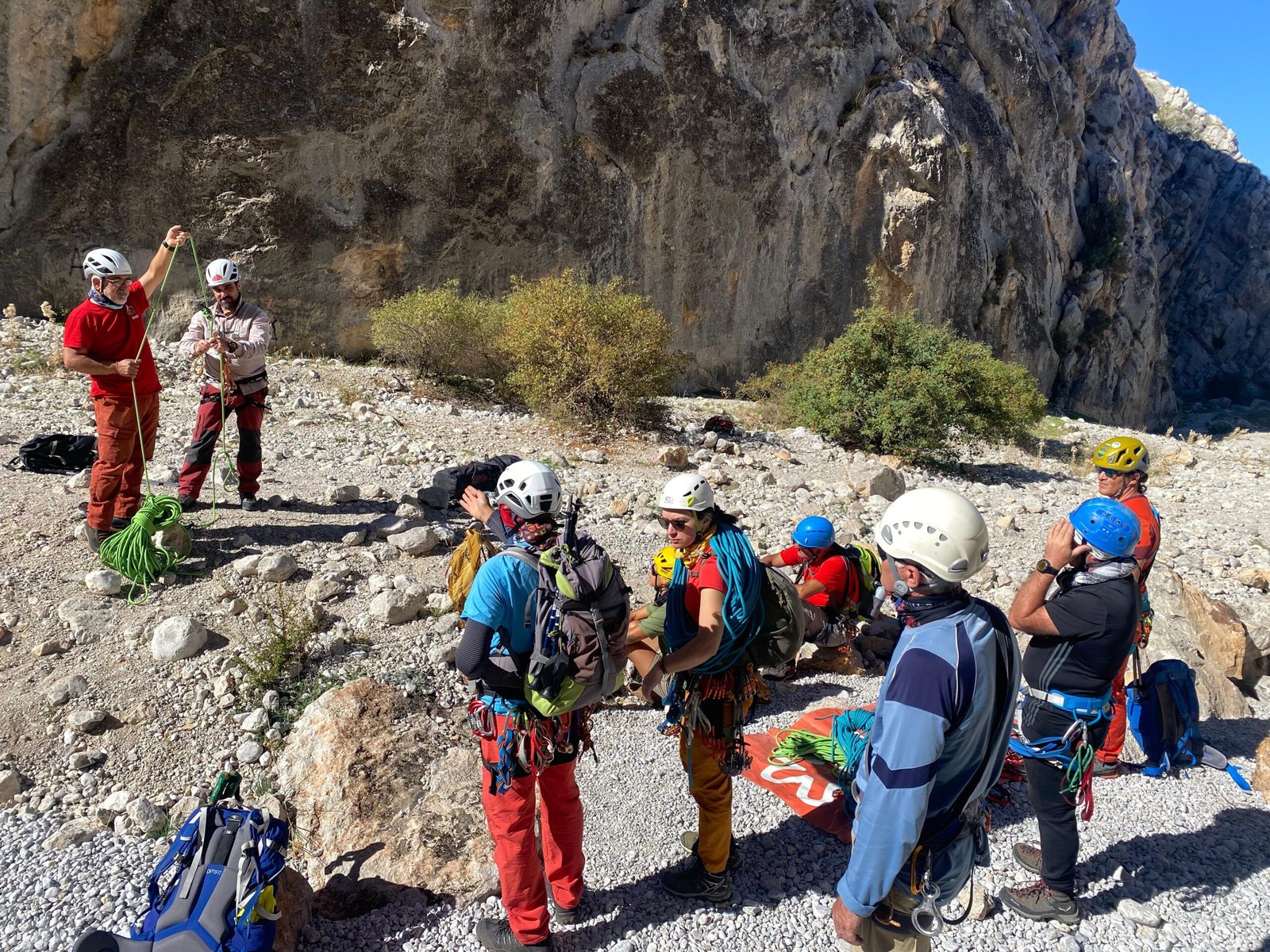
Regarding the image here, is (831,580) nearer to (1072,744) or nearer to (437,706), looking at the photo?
(1072,744)

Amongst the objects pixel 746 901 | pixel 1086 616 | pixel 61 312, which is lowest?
pixel 746 901

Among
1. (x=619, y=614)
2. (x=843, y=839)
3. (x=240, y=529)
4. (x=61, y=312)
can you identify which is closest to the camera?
(x=619, y=614)

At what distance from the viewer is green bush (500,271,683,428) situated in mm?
9625

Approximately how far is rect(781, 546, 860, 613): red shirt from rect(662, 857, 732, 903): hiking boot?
1840mm

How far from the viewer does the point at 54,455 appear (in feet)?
18.7

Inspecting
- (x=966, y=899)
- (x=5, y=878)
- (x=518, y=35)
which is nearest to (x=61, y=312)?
(x=518, y=35)

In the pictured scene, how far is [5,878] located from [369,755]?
1.29 m

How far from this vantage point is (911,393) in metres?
10.2

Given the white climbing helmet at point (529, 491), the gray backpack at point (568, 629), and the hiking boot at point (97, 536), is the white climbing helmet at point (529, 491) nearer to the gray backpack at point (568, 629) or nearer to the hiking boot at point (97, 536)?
the gray backpack at point (568, 629)

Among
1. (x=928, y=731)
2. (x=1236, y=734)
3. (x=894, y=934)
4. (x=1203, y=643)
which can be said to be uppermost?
(x=928, y=731)

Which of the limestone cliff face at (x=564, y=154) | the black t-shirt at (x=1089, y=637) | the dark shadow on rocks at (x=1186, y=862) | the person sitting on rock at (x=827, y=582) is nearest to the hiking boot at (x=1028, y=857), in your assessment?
the dark shadow on rocks at (x=1186, y=862)

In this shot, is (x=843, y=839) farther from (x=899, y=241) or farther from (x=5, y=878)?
(x=899, y=241)

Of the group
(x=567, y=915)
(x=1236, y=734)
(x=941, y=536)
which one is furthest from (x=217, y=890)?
(x=1236, y=734)

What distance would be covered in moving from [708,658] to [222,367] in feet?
13.8
